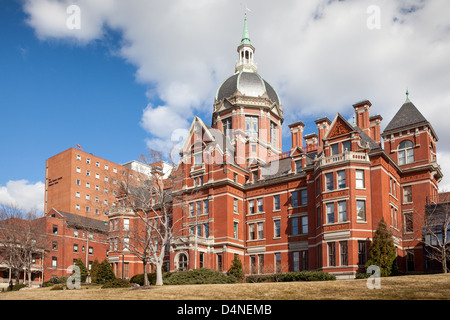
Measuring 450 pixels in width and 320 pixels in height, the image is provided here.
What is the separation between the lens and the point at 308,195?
56.7 meters

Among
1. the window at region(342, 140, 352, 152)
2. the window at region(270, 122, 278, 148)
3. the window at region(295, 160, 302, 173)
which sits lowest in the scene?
the window at region(295, 160, 302, 173)

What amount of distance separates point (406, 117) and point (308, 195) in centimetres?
1437

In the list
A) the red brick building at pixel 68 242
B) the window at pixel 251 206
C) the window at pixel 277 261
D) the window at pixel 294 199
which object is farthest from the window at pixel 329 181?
the red brick building at pixel 68 242

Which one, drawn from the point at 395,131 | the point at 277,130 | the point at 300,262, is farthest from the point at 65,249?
the point at 395,131

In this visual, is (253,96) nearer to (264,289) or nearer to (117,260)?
(117,260)

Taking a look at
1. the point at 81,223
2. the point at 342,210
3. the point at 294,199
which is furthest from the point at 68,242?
the point at 342,210

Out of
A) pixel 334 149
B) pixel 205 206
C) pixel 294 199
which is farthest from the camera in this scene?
pixel 205 206

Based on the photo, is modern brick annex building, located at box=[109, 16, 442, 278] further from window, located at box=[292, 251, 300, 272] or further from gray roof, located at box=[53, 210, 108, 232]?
gray roof, located at box=[53, 210, 108, 232]

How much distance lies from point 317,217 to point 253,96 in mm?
28761

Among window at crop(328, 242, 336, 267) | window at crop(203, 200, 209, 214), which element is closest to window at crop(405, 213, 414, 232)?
window at crop(328, 242, 336, 267)

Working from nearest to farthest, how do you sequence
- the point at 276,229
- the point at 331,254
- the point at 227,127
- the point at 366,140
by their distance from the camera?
the point at 331,254 < the point at 366,140 < the point at 276,229 < the point at 227,127

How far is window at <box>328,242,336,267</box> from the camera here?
49.5 metres

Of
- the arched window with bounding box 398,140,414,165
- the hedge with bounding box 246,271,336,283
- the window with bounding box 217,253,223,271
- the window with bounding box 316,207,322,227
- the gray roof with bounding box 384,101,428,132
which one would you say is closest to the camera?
the hedge with bounding box 246,271,336,283

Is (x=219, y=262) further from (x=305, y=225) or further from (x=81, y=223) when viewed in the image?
(x=81, y=223)
